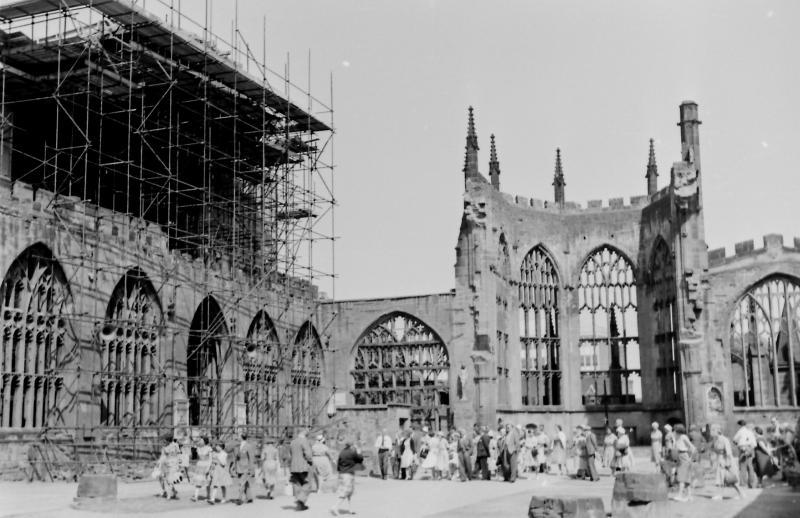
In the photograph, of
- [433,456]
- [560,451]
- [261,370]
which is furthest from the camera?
[261,370]

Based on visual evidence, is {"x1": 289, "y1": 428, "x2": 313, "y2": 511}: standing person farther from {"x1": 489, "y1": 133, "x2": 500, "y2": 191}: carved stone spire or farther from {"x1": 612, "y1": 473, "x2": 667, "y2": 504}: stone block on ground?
{"x1": 489, "y1": 133, "x2": 500, "y2": 191}: carved stone spire

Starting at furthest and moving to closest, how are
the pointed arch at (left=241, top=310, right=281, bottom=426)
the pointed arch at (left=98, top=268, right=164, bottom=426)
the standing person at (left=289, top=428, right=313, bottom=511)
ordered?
the pointed arch at (left=241, top=310, right=281, bottom=426) → the pointed arch at (left=98, top=268, right=164, bottom=426) → the standing person at (left=289, top=428, right=313, bottom=511)

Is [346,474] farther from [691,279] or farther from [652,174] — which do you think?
[652,174]

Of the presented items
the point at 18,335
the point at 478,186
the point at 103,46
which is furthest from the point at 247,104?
the point at 18,335

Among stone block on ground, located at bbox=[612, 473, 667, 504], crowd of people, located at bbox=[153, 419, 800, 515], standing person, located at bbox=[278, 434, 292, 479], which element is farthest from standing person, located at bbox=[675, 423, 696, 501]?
standing person, located at bbox=[278, 434, 292, 479]

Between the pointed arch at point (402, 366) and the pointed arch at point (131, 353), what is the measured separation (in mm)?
Result: 13150

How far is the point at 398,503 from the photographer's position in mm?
20859

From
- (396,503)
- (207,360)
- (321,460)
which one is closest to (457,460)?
(321,460)

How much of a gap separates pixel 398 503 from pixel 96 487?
19.9ft

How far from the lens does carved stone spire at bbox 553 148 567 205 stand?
48188mm

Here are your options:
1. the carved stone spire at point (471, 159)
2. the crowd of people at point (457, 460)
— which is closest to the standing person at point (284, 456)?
the crowd of people at point (457, 460)

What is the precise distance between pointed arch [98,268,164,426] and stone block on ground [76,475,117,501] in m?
9.52

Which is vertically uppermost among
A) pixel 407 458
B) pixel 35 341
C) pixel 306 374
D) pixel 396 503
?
pixel 35 341

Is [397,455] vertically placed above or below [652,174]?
below
